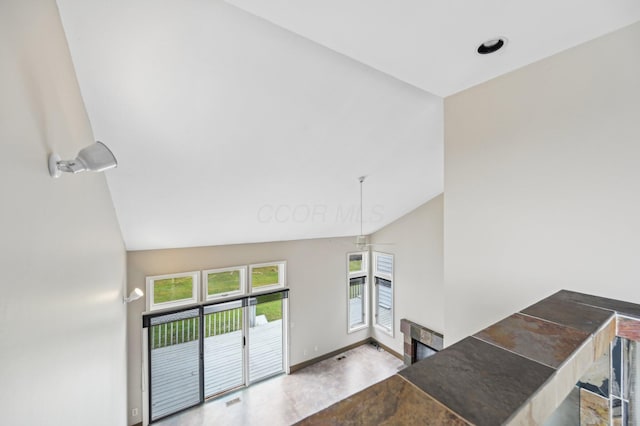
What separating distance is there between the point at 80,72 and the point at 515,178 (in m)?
2.85

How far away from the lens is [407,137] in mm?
3334

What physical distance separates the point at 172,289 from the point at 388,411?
17.8ft

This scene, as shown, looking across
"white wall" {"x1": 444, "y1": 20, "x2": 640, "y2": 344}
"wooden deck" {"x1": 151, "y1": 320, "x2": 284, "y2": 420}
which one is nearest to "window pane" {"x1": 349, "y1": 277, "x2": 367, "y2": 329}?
"wooden deck" {"x1": 151, "y1": 320, "x2": 284, "y2": 420}

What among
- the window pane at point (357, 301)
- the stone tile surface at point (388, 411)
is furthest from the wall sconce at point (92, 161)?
the window pane at point (357, 301)

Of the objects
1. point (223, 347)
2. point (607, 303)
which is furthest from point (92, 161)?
point (223, 347)

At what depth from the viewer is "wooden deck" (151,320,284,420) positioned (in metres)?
4.86

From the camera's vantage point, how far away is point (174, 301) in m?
5.03

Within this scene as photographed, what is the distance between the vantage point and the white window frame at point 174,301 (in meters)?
4.71

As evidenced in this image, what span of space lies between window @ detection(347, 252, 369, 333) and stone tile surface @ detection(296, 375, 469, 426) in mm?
6673

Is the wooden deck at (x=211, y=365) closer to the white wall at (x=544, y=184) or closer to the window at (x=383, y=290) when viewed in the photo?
the window at (x=383, y=290)

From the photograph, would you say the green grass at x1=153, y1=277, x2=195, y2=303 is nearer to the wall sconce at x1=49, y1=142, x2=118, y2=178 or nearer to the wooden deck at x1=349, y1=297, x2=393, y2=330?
the wooden deck at x1=349, y1=297, x2=393, y2=330

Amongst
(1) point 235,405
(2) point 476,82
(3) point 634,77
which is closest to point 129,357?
(1) point 235,405

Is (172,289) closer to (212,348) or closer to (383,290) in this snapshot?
(212,348)

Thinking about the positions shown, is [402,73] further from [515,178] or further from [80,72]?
[80,72]
